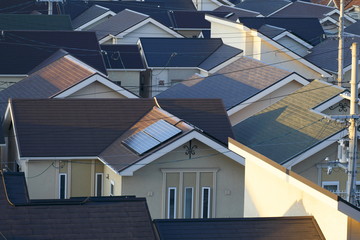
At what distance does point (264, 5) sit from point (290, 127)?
36.0 m

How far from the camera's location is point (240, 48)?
3619 cm

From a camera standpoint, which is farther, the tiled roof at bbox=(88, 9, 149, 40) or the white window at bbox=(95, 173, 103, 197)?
the tiled roof at bbox=(88, 9, 149, 40)

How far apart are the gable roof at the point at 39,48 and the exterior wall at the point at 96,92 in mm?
5245

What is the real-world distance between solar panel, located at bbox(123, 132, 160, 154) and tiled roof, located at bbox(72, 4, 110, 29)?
28.6 metres

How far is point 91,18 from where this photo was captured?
49.5m

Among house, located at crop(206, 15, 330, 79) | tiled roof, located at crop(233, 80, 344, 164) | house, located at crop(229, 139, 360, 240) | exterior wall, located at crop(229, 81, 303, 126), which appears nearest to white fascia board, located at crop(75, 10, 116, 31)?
house, located at crop(206, 15, 330, 79)

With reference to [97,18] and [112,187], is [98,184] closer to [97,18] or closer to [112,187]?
[112,187]

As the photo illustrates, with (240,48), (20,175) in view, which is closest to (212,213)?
(20,175)

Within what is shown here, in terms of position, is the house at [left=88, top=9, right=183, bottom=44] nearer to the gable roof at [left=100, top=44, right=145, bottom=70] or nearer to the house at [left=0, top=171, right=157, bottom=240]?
the gable roof at [left=100, top=44, right=145, bottom=70]

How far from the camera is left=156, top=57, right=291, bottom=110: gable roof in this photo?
2575cm

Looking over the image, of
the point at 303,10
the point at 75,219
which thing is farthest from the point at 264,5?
the point at 75,219

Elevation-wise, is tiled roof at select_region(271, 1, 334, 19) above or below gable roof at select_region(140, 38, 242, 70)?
above

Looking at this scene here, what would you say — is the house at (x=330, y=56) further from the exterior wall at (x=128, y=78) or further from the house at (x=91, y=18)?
the house at (x=91, y=18)

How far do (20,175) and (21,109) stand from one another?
277 inches
